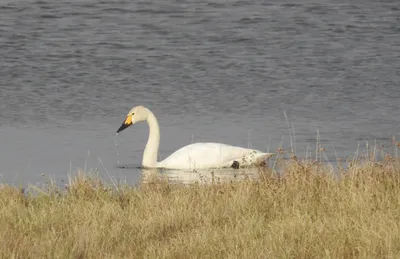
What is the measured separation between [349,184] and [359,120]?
22.2ft

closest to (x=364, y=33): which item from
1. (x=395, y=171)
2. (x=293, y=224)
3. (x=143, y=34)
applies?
(x=143, y=34)

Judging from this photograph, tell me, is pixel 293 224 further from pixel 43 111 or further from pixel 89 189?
pixel 43 111

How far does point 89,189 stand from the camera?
407 inches

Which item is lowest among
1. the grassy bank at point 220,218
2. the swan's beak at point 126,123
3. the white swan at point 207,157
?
the grassy bank at point 220,218

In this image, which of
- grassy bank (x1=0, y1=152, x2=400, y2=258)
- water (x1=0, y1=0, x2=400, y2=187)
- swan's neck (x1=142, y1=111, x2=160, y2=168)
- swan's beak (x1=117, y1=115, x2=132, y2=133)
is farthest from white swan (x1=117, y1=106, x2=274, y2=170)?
grassy bank (x1=0, y1=152, x2=400, y2=258)

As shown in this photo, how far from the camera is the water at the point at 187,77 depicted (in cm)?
1538

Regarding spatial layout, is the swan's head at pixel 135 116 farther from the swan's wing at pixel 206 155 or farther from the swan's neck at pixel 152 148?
the swan's wing at pixel 206 155

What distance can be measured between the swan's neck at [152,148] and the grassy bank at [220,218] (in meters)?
3.76

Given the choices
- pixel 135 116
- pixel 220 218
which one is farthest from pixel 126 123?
A: pixel 220 218

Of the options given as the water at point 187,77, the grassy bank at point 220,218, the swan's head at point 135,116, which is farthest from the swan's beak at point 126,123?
the grassy bank at point 220,218

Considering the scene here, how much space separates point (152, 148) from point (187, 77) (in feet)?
19.9

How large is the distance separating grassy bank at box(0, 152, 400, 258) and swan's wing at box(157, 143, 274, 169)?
10.9 feet

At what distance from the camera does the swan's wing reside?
14117 millimetres

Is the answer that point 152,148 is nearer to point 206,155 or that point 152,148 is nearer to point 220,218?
point 206,155
